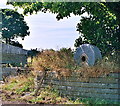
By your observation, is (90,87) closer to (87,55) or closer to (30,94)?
(87,55)

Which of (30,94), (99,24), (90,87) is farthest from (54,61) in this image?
(99,24)

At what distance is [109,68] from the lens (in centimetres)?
904

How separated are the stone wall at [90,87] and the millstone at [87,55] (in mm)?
1070

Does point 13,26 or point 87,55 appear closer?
point 87,55

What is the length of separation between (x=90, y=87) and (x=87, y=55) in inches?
72.8

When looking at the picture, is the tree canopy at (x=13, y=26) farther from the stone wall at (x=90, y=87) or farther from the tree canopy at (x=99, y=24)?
the stone wall at (x=90, y=87)

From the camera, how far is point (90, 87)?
917cm

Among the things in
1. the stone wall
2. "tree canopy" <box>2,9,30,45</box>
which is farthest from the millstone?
"tree canopy" <box>2,9,30,45</box>

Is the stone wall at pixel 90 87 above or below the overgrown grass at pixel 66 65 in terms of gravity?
below

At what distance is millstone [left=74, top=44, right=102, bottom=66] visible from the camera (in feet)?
34.0

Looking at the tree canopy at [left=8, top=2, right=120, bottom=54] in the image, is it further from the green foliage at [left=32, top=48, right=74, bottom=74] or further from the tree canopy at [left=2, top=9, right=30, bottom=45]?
the tree canopy at [left=2, top=9, right=30, bottom=45]

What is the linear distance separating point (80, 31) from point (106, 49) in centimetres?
216

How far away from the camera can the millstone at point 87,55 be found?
10.4 metres

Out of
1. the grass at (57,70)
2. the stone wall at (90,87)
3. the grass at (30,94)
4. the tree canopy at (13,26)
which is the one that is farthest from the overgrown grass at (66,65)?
the tree canopy at (13,26)
